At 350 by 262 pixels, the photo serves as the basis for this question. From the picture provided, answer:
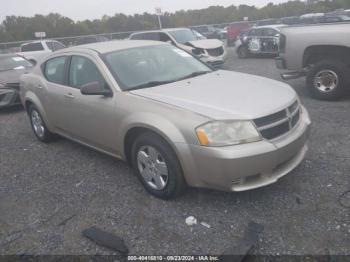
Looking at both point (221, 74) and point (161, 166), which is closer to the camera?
point (161, 166)

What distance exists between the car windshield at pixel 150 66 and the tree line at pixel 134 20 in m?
35.1

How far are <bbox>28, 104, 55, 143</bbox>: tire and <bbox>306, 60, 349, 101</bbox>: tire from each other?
16.6ft

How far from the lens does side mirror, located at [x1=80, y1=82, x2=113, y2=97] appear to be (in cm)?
363

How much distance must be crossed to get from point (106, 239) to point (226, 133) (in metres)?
1.44

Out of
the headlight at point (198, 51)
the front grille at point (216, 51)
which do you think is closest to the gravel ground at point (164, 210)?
the headlight at point (198, 51)

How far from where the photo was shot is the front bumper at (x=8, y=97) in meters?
7.97

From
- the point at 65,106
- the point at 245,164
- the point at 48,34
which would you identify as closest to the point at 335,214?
the point at 245,164

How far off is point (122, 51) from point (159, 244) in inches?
97.2

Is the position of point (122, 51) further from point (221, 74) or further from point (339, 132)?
point (339, 132)

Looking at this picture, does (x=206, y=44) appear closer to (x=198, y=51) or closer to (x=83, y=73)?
(x=198, y=51)

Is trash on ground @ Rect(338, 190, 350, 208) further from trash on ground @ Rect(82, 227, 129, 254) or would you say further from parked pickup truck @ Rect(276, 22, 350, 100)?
parked pickup truck @ Rect(276, 22, 350, 100)

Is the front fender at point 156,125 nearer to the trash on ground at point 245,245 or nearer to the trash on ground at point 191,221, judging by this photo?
the trash on ground at point 191,221

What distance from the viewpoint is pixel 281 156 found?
9.98 ft

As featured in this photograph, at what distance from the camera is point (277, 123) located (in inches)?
121
